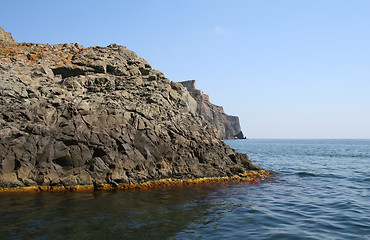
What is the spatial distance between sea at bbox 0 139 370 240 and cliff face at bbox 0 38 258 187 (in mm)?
2609

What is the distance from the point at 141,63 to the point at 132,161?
15.1 meters

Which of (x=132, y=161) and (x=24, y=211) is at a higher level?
(x=132, y=161)

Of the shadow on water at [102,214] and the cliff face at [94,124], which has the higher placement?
the cliff face at [94,124]

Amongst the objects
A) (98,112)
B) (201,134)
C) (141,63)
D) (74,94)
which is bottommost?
(201,134)

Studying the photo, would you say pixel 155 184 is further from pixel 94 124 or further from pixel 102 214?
pixel 102 214

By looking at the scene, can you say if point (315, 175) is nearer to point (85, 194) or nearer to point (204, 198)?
point (204, 198)

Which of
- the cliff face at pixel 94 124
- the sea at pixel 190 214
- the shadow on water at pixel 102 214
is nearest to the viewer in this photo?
the shadow on water at pixel 102 214

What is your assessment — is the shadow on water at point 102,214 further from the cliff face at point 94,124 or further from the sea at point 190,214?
the cliff face at point 94,124

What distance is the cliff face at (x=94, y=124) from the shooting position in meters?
20.5

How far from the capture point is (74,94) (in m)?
25.9

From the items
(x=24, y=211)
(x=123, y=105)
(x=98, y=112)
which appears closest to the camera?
(x=24, y=211)

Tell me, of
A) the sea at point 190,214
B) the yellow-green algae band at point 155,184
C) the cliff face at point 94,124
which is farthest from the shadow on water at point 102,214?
the cliff face at point 94,124

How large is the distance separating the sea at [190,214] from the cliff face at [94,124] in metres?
2.61

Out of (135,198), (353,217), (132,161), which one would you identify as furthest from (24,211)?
(353,217)
